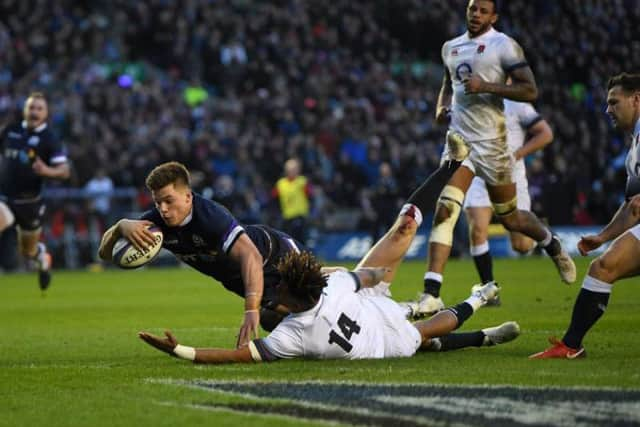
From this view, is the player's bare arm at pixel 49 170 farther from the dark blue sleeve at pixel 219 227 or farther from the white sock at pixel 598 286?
the white sock at pixel 598 286

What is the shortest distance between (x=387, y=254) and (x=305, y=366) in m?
1.67

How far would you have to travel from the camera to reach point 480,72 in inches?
459

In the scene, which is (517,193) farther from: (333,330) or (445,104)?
(333,330)

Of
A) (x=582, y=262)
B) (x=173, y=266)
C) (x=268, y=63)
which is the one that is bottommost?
(x=173, y=266)

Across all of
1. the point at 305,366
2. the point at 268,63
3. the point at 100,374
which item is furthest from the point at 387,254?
the point at 268,63

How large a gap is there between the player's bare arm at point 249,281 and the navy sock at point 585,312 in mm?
2082

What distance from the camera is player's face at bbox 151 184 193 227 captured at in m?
8.45

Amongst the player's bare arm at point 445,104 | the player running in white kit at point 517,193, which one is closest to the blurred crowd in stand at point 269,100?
the player running in white kit at point 517,193

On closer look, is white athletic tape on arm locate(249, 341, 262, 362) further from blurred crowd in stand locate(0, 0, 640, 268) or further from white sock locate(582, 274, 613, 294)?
blurred crowd in stand locate(0, 0, 640, 268)

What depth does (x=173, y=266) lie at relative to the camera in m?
28.5

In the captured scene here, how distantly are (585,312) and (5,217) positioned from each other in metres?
11.0

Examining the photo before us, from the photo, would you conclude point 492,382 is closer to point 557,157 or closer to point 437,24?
point 437,24

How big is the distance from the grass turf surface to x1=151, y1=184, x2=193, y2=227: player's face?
1.03 metres

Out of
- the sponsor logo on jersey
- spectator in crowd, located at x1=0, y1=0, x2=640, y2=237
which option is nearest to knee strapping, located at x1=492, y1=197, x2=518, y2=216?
the sponsor logo on jersey
